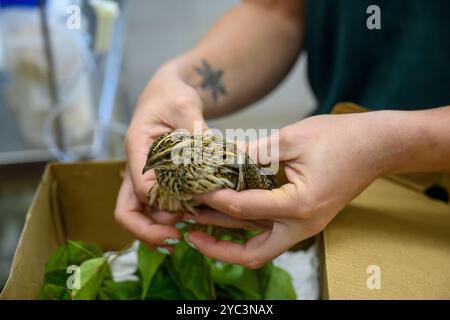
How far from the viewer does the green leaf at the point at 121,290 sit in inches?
32.5

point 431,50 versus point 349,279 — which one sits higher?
point 431,50

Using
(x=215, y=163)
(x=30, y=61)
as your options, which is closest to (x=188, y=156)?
(x=215, y=163)

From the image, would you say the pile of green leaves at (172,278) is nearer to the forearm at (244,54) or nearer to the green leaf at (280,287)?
the green leaf at (280,287)

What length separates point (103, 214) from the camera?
0.98 meters

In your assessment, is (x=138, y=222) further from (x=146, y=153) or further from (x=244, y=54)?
(x=244, y=54)

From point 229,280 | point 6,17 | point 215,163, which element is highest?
point 6,17

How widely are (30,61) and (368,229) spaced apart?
3.91ft

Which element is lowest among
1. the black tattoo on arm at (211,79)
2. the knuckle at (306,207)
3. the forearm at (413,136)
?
the knuckle at (306,207)

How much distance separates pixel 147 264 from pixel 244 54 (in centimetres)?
45

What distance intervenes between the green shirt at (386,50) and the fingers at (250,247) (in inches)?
13.8

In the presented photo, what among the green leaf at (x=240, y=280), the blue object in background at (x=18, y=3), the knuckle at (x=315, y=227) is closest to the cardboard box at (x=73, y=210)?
the green leaf at (x=240, y=280)

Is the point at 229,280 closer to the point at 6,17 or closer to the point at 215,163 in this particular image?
the point at 215,163
